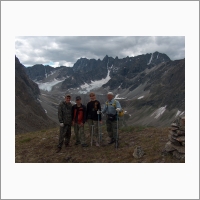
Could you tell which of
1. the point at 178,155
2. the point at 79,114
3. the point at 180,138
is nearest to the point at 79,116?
the point at 79,114

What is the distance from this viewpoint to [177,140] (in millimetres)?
11539

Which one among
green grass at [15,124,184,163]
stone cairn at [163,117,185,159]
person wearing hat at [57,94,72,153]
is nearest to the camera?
stone cairn at [163,117,185,159]

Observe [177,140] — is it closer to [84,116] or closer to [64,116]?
[84,116]

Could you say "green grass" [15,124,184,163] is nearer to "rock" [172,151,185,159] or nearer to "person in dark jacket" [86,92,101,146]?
"rock" [172,151,185,159]

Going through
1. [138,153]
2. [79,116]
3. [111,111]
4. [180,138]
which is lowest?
[138,153]

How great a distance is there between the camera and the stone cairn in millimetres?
11258

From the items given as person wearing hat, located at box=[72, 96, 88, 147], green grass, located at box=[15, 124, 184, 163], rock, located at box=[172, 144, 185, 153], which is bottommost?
green grass, located at box=[15, 124, 184, 163]

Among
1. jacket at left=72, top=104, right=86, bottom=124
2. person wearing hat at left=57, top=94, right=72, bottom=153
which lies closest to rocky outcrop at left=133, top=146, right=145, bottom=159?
jacket at left=72, top=104, right=86, bottom=124

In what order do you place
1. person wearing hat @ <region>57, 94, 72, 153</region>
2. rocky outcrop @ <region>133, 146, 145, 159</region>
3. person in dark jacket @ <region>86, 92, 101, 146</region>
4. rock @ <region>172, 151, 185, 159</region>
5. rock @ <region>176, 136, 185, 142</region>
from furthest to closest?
1. person in dark jacket @ <region>86, 92, 101, 146</region>
2. person wearing hat @ <region>57, 94, 72, 153</region>
3. rocky outcrop @ <region>133, 146, 145, 159</region>
4. rock @ <region>176, 136, 185, 142</region>
5. rock @ <region>172, 151, 185, 159</region>

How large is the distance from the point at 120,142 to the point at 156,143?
2.46 m

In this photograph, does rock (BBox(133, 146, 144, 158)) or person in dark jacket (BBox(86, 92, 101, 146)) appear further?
person in dark jacket (BBox(86, 92, 101, 146))

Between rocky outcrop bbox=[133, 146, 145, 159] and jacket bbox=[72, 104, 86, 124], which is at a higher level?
jacket bbox=[72, 104, 86, 124]

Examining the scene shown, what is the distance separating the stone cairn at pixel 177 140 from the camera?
11.3 m

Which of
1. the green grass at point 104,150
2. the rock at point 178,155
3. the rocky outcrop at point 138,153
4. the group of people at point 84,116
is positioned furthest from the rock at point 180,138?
the group of people at point 84,116
